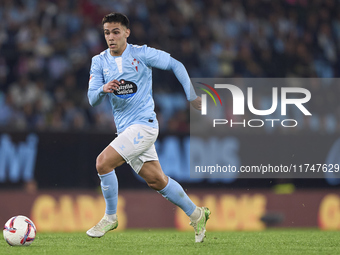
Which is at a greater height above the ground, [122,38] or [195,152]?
[122,38]

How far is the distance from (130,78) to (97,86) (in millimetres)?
321

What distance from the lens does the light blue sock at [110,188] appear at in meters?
5.93

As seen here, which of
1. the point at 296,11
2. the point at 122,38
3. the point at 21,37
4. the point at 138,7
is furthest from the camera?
the point at 296,11

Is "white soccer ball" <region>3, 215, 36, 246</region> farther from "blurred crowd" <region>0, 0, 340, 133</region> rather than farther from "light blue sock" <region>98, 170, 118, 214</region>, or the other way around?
"blurred crowd" <region>0, 0, 340, 133</region>

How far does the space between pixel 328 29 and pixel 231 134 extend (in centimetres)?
539

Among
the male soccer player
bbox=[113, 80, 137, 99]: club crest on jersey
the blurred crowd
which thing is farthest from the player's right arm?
the blurred crowd

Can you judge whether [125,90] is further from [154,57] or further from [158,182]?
[158,182]

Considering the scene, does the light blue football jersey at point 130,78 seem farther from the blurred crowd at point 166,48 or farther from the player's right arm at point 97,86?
the blurred crowd at point 166,48

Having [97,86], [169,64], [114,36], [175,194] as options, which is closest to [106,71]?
[97,86]

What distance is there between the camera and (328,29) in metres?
13.6

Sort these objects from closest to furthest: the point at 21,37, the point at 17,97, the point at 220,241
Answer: the point at 220,241
the point at 17,97
the point at 21,37

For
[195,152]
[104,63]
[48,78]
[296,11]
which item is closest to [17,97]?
[48,78]

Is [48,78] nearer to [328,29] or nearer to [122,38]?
[122,38]
